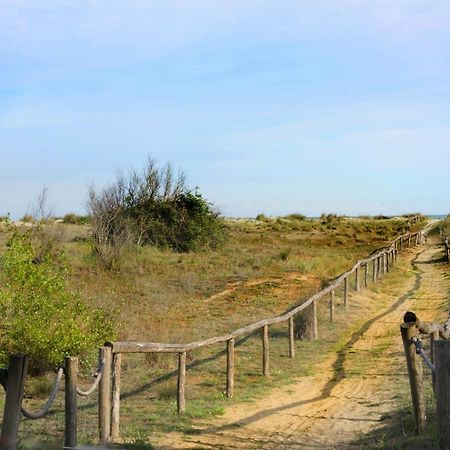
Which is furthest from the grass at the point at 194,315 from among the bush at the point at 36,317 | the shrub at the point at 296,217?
the shrub at the point at 296,217

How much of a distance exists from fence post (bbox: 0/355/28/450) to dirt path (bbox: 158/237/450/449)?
96.3 inches

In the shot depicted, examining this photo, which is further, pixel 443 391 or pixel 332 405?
pixel 332 405

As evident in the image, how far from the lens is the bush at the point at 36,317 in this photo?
11.0m

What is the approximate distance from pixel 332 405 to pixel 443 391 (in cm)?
453

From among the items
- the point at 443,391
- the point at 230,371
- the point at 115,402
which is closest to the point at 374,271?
the point at 230,371

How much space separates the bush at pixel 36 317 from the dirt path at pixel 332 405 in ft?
10.2

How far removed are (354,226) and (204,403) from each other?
181ft

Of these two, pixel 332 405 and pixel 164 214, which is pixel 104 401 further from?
pixel 164 214

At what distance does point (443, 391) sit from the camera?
5609 millimetres

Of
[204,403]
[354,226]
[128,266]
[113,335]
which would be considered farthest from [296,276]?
[354,226]

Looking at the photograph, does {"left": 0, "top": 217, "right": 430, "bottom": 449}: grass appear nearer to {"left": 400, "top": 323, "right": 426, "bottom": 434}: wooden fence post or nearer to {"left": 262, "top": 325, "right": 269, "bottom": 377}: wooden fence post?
{"left": 262, "top": 325, "right": 269, "bottom": 377}: wooden fence post

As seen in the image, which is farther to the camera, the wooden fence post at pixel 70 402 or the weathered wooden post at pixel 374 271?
the weathered wooden post at pixel 374 271

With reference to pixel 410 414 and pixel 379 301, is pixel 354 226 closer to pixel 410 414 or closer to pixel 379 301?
pixel 379 301

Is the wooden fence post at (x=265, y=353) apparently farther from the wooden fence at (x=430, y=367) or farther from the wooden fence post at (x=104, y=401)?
the wooden fence post at (x=104, y=401)
